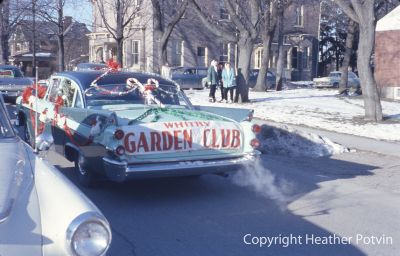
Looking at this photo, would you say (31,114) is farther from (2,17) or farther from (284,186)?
(2,17)

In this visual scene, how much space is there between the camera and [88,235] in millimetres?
3174

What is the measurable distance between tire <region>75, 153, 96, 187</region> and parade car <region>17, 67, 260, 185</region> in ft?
0.04

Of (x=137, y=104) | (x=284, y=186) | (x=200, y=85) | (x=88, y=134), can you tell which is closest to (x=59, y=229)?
(x=88, y=134)

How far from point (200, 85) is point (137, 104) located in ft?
94.8

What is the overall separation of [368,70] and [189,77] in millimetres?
21651

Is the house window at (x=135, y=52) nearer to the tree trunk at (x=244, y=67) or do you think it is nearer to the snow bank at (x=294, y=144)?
the tree trunk at (x=244, y=67)

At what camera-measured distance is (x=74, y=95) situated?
847 centimetres

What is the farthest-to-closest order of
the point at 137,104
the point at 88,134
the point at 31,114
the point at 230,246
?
the point at 31,114 → the point at 137,104 → the point at 88,134 → the point at 230,246

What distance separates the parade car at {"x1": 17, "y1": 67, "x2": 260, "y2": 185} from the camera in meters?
6.85

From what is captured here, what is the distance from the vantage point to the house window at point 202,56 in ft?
148

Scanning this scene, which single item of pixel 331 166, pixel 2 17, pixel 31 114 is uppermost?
pixel 2 17

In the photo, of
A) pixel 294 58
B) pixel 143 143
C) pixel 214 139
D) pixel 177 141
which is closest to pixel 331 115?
pixel 214 139

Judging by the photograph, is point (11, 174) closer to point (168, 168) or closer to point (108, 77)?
point (168, 168)

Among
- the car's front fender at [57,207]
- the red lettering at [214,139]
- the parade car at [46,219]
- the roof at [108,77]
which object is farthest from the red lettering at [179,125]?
the parade car at [46,219]
